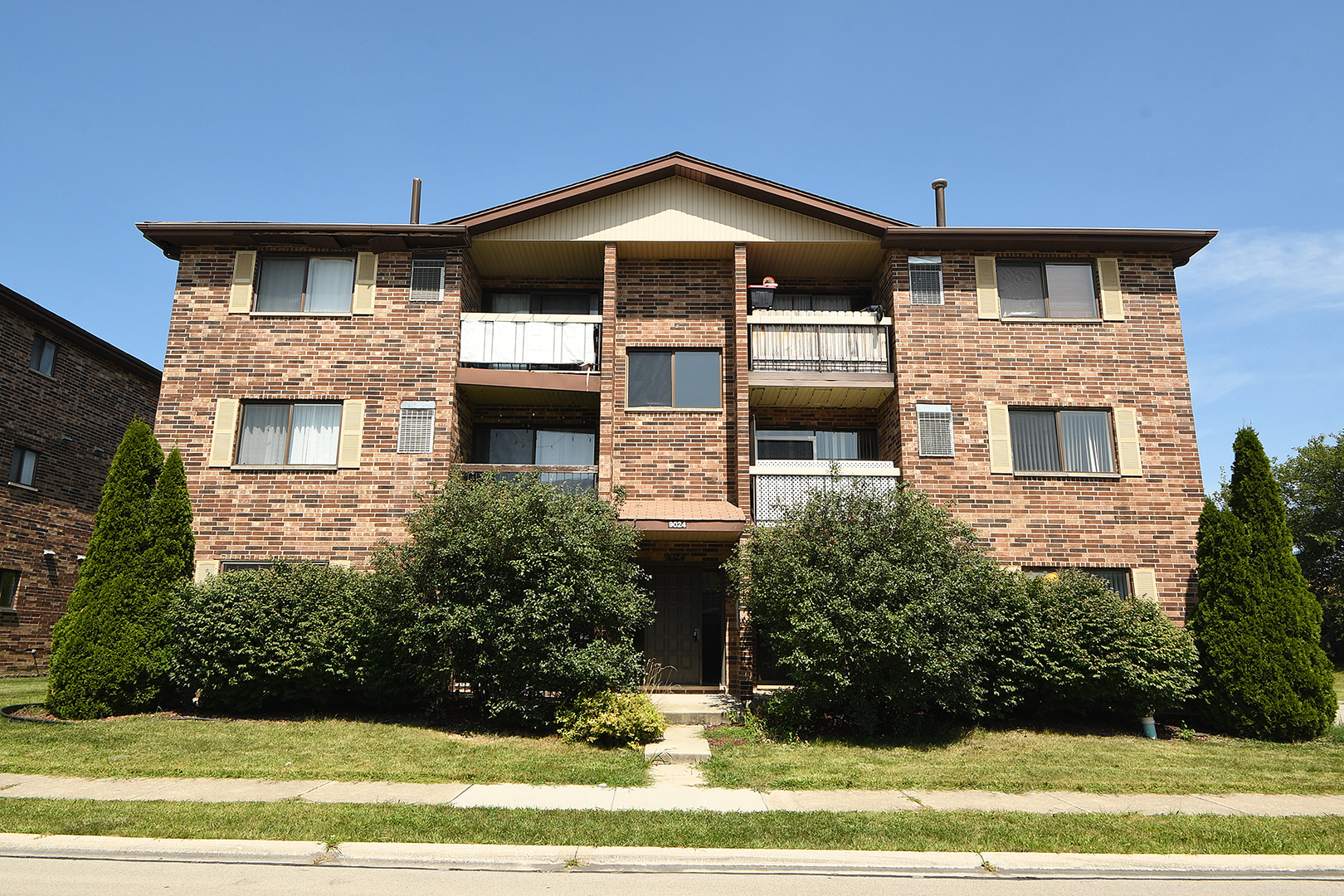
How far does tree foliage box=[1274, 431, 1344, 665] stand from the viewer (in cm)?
3759

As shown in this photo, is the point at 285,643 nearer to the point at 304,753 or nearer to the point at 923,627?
the point at 304,753

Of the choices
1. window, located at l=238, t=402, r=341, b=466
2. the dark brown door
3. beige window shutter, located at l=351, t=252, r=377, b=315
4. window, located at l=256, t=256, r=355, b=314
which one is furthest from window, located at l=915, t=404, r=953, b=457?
window, located at l=256, t=256, r=355, b=314

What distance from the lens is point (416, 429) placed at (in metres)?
15.6

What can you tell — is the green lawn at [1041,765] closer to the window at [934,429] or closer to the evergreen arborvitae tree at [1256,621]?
the evergreen arborvitae tree at [1256,621]

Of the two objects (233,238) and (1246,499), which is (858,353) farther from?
(233,238)

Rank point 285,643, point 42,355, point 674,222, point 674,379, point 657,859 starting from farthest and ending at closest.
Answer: point 42,355 < point 674,379 < point 674,222 < point 285,643 < point 657,859

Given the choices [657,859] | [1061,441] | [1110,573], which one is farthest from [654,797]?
[1061,441]

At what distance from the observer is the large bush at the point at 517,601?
11680 mm

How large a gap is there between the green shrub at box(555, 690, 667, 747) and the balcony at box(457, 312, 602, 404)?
6346 mm

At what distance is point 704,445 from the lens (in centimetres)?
1656

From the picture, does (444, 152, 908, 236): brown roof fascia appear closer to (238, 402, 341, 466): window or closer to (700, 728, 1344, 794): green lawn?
(238, 402, 341, 466): window

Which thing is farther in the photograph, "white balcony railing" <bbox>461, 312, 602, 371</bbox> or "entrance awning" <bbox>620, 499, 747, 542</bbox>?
"white balcony railing" <bbox>461, 312, 602, 371</bbox>

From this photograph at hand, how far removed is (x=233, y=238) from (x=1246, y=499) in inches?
732

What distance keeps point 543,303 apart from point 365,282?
358cm
